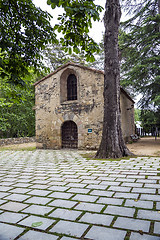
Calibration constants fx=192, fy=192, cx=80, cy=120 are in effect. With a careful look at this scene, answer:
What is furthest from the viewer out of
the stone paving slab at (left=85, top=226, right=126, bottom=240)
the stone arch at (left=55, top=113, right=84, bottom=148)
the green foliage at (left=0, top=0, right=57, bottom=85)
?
the stone arch at (left=55, top=113, right=84, bottom=148)

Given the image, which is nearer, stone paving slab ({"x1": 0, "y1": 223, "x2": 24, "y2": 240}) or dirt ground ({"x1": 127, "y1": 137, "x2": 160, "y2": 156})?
stone paving slab ({"x1": 0, "y1": 223, "x2": 24, "y2": 240})

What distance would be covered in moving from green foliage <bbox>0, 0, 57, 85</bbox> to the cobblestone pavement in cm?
196

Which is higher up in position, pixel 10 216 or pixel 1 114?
pixel 1 114

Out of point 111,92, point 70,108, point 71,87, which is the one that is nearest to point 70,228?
point 111,92

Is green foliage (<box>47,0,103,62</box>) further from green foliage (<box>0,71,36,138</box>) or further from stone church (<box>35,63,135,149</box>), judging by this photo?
green foliage (<box>0,71,36,138</box>)

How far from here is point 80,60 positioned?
21672 mm

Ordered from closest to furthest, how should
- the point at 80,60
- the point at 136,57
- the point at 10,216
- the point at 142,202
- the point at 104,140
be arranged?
the point at 10,216 → the point at 142,202 → the point at 104,140 → the point at 136,57 → the point at 80,60

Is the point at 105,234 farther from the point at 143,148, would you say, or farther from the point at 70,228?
the point at 143,148

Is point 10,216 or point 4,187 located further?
point 4,187

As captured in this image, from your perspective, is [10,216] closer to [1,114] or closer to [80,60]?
[1,114]

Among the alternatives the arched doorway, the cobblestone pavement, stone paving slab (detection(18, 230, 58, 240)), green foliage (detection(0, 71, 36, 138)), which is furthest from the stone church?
stone paving slab (detection(18, 230, 58, 240))

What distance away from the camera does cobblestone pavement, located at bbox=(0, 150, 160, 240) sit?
1872mm

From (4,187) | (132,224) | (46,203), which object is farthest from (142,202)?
(4,187)

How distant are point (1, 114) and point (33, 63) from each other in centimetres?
1443
